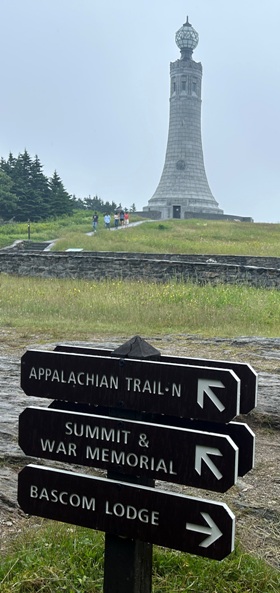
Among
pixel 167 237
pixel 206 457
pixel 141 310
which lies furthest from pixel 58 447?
pixel 167 237

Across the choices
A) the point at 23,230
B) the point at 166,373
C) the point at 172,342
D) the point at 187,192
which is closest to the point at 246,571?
the point at 166,373

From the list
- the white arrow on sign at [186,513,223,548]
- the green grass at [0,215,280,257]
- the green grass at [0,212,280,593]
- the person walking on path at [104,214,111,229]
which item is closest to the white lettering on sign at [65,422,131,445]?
the white arrow on sign at [186,513,223,548]

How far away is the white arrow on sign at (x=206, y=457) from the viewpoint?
243 centimetres

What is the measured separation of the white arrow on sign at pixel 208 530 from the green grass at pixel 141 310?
9.23 metres

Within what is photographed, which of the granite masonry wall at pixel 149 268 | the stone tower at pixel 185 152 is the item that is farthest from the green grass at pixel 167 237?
the stone tower at pixel 185 152

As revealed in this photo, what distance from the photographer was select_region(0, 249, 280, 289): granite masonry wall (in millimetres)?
20188

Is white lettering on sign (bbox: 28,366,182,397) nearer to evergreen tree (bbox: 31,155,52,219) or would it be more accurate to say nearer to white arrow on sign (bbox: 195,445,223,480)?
white arrow on sign (bbox: 195,445,223,480)

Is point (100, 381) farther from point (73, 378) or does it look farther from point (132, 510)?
point (132, 510)

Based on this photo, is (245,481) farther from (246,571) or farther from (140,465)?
(140,465)

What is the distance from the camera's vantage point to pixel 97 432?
2.61 m

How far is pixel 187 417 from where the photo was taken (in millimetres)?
2535

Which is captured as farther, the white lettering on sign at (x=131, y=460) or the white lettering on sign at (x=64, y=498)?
the white lettering on sign at (x=64, y=498)

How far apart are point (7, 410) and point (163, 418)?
3.88 metres

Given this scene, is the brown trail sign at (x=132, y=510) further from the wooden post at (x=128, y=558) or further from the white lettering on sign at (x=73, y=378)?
the white lettering on sign at (x=73, y=378)
